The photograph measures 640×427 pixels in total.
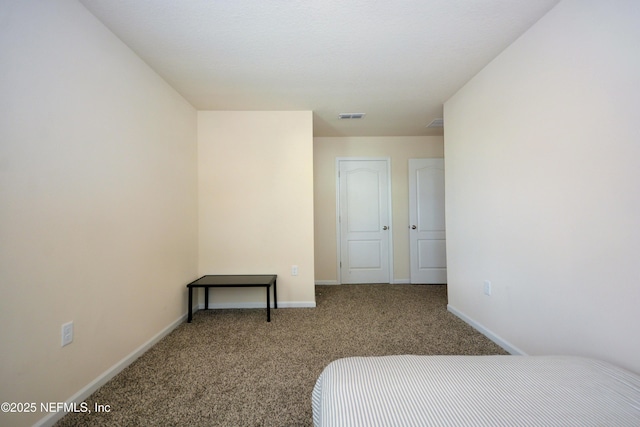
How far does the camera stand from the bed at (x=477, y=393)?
2.25ft

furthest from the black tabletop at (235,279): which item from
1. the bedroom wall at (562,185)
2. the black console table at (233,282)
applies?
the bedroom wall at (562,185)

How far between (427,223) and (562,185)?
264 centimetres

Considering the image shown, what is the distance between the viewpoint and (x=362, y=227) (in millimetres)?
4148

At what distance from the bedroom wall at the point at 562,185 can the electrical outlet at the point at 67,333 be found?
2.88m


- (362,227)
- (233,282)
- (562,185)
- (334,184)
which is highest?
(334,184)

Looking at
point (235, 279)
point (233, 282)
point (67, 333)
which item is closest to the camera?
point (67, 333)

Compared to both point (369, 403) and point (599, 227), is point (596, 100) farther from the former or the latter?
point (369, 403)

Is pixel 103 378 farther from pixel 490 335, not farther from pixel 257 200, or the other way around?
pixel 490 335

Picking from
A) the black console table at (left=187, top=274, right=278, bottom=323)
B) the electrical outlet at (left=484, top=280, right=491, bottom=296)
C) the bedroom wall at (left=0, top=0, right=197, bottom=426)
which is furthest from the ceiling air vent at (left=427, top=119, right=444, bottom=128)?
the bedroom wall at (left=0, top=0, right=197, bottom=426)

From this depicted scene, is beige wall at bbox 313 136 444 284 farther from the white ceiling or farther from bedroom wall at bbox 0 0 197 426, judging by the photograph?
bedroom wall at bbox 0 0 197 426

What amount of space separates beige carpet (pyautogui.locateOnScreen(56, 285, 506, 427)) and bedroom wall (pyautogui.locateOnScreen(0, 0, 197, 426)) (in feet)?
0.92

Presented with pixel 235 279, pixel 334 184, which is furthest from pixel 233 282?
pixel 334 184

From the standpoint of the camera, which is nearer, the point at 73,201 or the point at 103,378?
the point at 73,201

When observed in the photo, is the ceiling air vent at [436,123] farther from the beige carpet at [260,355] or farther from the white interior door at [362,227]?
the beige carpet at [260,355]
